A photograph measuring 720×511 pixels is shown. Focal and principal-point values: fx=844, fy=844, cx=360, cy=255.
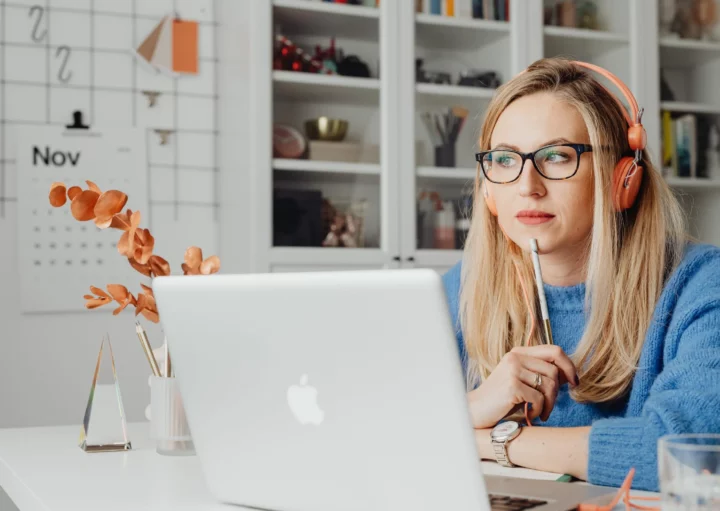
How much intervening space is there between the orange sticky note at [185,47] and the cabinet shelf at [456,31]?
0.72 meters

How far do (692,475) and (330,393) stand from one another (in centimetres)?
Result: 30

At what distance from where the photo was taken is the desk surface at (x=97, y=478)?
89 centimetres

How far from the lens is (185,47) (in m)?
2.73

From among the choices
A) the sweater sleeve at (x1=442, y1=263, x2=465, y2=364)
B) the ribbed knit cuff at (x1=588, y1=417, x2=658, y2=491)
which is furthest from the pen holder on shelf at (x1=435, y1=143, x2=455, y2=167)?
the ribbed knit cuff at (x1=588, y1=417, x2=658, y2=491)

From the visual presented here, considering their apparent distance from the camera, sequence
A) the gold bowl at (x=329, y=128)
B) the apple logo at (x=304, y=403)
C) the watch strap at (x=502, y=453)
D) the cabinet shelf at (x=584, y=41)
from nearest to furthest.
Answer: the apple logo at (x=304, y=403), the watch strap at (x=502, y=453), the gold bowl at (x=329, y=128), the cabinet shelf at (x=584, y=41)

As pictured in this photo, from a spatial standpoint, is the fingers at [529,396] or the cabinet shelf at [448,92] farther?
the cabinet shelf at [448,92]

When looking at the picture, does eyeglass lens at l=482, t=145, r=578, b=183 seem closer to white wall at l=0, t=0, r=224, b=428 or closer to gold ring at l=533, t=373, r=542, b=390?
gold ring at l=533, t=373, r=542, b=390

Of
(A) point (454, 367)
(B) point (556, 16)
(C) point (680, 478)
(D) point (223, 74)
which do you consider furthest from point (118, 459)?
(B) point (556, 16)

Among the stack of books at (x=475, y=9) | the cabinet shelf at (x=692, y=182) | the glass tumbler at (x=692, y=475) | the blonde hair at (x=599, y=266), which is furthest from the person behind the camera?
the cabinet shelf at (x=692, y=182)

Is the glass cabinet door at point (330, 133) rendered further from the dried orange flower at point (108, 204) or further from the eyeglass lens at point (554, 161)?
the dried orange flower at point (108, 204)

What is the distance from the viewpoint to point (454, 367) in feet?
2.16

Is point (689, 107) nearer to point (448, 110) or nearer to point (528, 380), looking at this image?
point (448, 110)

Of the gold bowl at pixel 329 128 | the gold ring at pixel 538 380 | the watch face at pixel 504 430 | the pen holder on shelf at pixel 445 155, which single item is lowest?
the watch face at pixel 504 430

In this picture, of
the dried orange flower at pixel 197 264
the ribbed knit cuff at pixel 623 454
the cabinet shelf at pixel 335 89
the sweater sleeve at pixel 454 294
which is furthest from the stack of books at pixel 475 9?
the ribbed knit cuff at pixel 623 454
